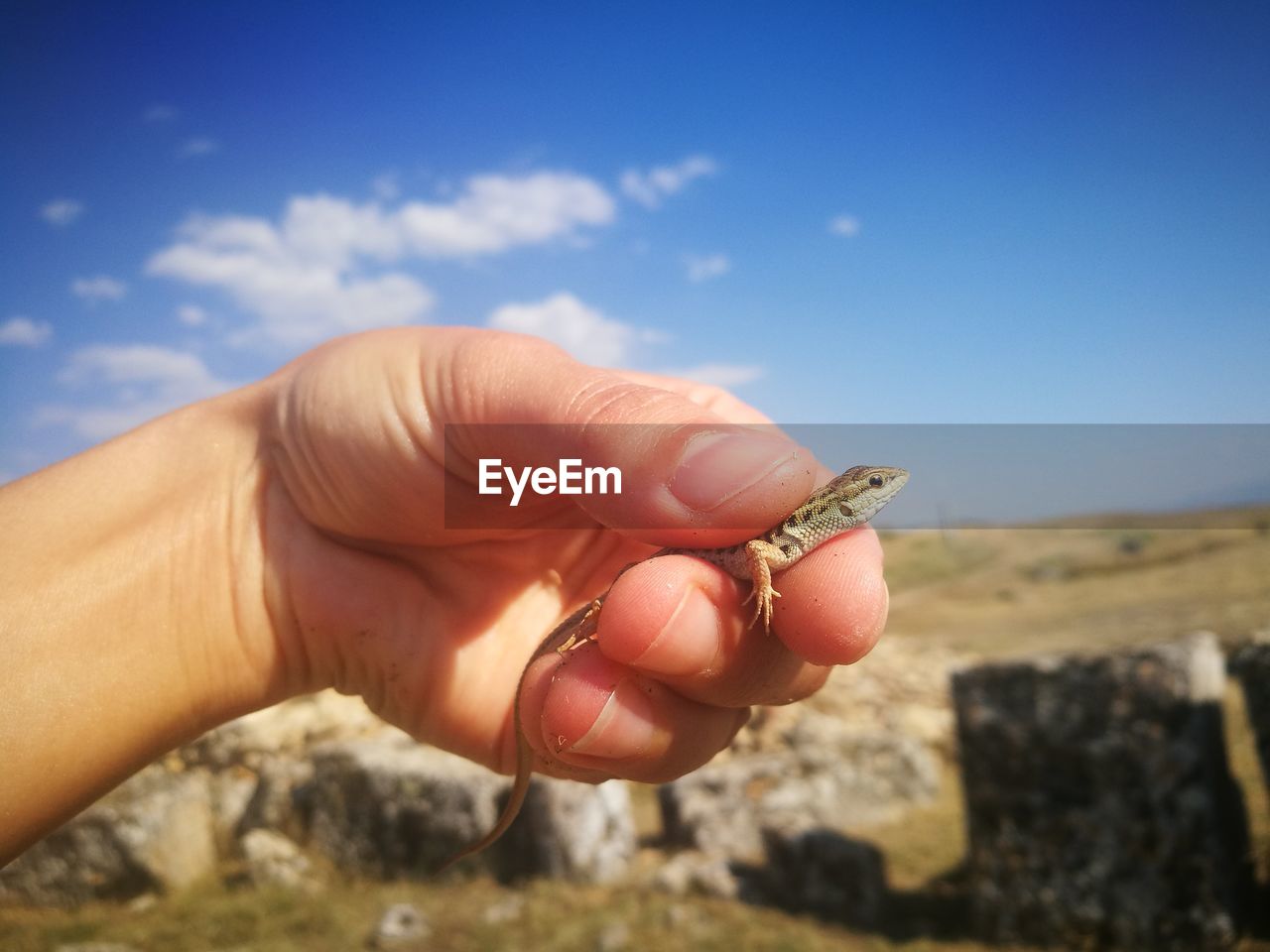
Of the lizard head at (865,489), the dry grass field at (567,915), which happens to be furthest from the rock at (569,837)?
the lizard head at (865,489)

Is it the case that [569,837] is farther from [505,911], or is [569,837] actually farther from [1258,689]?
[1258,689]

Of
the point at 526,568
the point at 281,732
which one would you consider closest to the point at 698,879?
the point at 526,568

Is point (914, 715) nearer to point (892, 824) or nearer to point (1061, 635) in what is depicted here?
point (892, 824)

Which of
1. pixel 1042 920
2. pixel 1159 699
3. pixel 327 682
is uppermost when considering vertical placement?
pixel 327 682

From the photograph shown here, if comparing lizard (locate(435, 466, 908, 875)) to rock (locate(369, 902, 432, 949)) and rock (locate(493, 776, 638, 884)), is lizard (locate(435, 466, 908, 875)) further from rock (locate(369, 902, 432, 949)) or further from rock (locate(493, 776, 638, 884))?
rock (locate(493, 776, 638, 884))

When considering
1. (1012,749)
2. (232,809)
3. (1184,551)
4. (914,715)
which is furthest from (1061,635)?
(232,809)
